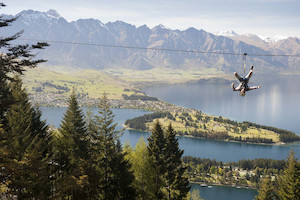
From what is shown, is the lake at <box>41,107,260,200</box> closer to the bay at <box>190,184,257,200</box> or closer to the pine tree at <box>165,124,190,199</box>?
the bay at <box>190,184,257,200</box>

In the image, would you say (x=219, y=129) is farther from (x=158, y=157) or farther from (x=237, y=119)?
(x=158, y=157)

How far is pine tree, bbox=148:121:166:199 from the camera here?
21.4 metres

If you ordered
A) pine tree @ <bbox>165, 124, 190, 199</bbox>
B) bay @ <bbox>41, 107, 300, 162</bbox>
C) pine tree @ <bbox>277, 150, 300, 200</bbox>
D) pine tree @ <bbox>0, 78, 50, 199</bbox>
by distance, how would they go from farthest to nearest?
1. bay @ <bbox>41, 107, 300, 162</bbox>
2. pine tree @ <bbox>277, 150, 300, 200</bbox>
3. pine tree @ <bbox>165, 124, 190, 199</bbox>
4. pine tree @ <bbox>0, 78, 50, 199</bbox>

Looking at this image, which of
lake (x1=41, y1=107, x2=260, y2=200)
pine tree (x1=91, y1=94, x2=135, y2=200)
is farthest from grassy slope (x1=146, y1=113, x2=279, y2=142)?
pine tree (x1=91, y1=94, x2=135, y2=200)

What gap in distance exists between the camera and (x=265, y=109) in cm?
15962

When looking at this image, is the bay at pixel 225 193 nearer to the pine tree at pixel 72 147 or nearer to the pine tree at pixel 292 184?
the pine tree at pixel 292 184

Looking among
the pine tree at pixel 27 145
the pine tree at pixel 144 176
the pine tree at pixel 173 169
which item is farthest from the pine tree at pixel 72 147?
the pine tree at pixel 173 169

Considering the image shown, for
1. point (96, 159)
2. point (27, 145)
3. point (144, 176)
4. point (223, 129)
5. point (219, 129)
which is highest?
point (27, 145)

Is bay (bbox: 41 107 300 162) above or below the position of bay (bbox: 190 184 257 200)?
above

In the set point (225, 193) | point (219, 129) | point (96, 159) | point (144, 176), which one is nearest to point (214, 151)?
point (219, 129)

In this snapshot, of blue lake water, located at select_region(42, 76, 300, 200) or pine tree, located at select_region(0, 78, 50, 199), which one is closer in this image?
pine tree, located at select_region(0, 78, 50, 199)

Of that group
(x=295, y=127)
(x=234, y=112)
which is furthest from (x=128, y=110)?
(x=295, y=127)

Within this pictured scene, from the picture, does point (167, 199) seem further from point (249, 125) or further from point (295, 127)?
point (295, 127)

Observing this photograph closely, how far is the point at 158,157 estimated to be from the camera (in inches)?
853
